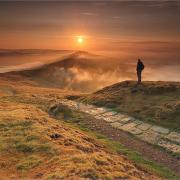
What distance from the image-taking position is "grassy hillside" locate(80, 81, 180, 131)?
29953 millimetres

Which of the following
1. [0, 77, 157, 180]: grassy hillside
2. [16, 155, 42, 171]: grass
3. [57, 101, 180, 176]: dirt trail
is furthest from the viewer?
[57, 101, 180, 176]: dirt trail

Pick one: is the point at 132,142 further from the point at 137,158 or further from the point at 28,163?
the point at 28,163

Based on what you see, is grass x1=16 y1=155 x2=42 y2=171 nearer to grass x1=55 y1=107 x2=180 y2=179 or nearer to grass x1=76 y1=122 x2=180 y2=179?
grass x1=55 y1=107 x2=180 y2=179

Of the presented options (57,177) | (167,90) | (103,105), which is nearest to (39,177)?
(57,177)

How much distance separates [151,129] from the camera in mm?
27891

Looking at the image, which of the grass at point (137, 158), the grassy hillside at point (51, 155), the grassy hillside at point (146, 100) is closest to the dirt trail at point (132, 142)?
the grass at point (137, 158)

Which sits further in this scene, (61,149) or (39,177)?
(61,149)

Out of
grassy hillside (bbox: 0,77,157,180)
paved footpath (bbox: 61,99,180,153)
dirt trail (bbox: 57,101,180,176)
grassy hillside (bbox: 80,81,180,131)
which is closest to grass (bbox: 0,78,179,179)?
grassy hillside (bbox: 0,77,157,180)

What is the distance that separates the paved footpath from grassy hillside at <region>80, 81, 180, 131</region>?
36.2 inches

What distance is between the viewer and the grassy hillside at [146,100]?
2995cm

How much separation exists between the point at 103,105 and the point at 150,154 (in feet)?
40.8

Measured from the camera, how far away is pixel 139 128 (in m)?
28.2

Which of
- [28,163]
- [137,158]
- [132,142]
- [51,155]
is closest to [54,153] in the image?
[51,155]

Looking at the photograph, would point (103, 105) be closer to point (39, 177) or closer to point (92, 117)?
point (92, 117)
